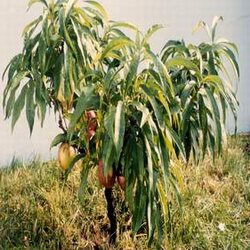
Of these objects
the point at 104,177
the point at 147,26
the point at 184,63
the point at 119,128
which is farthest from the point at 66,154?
the point at 147,26

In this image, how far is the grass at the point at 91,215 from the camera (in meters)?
2.53

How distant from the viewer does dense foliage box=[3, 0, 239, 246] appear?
6.23 feet

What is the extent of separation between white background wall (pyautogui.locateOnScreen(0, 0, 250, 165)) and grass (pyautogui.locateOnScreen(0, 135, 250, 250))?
14.2 inches

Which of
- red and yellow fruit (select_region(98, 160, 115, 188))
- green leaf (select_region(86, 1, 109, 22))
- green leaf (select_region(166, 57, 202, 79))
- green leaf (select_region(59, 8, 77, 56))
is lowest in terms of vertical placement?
red and yellow fruit (select_region(98, 160, 115, 188))

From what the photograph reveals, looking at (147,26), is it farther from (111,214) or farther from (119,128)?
(119,128)

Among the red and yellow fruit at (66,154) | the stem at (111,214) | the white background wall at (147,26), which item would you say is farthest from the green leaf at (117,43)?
the white background wall at (147,26)

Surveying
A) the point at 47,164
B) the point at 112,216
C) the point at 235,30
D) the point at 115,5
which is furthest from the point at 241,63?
the point at 112,216

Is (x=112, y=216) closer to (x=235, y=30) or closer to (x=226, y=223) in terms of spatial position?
(x=226, y=223)

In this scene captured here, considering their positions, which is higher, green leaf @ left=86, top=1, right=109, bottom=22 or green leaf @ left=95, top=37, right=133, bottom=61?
green leaf @ left=86, top=1, right=109, bottom=22

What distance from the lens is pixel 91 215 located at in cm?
267

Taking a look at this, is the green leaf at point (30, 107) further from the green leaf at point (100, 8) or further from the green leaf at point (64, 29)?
the green leaf at point (100, 8)

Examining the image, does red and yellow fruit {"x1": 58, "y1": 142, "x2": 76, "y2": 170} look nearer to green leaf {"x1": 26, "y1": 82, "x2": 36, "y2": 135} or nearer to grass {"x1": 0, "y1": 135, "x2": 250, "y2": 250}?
green leaf {"x1": 26, "y1": 82, "x2": 36, "y2": 135}

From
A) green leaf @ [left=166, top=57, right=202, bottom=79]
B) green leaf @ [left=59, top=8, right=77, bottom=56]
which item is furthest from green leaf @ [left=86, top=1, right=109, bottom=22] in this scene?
green leaf @ [left=166, top=57, right=202, bottom=79]

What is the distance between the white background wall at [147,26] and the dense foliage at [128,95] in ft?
3.90
